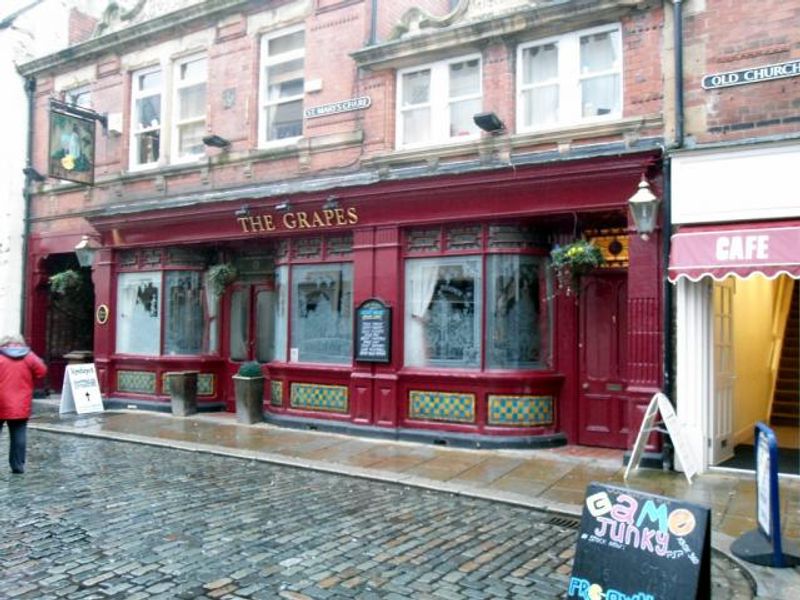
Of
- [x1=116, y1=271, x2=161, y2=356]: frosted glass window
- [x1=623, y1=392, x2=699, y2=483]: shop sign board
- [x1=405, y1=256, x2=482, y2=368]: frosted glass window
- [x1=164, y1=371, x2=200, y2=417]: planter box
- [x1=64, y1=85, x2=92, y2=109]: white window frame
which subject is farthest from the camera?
[x1=64, y1=85, x2=92, y2=109]: white window frame

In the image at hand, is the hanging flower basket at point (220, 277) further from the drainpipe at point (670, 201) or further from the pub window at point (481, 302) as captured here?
the drainpipe at point (670, 201)

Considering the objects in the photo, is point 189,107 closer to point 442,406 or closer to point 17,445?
point 17,445

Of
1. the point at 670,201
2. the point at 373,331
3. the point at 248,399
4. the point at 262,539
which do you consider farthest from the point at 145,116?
the point at 262,539

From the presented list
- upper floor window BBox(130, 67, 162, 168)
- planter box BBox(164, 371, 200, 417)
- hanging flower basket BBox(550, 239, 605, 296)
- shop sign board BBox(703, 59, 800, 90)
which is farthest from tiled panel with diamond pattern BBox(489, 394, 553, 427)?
upper floor window BBox(130, 67, 162, 168)

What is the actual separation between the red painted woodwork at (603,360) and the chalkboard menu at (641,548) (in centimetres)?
584

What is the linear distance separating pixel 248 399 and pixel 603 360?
19.6 feet

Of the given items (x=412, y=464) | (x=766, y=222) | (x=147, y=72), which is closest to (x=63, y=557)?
(x=412, y=464)

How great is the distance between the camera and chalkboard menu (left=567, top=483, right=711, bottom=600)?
143 inches

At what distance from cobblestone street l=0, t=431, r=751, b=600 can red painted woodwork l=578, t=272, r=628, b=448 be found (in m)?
3.36

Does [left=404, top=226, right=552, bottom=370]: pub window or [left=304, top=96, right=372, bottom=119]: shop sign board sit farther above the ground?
[left=304, top=96, right=372, bottom=119]: shop sign board

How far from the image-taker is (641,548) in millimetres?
3793

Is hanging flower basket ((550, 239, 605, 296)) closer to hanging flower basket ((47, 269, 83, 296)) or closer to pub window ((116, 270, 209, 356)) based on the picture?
pub window ((116, 270, 209, 356))

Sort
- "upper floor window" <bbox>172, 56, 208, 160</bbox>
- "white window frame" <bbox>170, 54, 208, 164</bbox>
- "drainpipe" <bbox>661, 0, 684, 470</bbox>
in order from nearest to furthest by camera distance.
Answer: "drainpipe" <bbox>661, 0, 684, 470</bbox> → "upper floor window" <bbox>172, 56, 208, 160</bbox> → "white window frame" <bbox>170, 54, 208, 164</bbox>

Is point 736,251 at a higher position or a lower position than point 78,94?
lower
